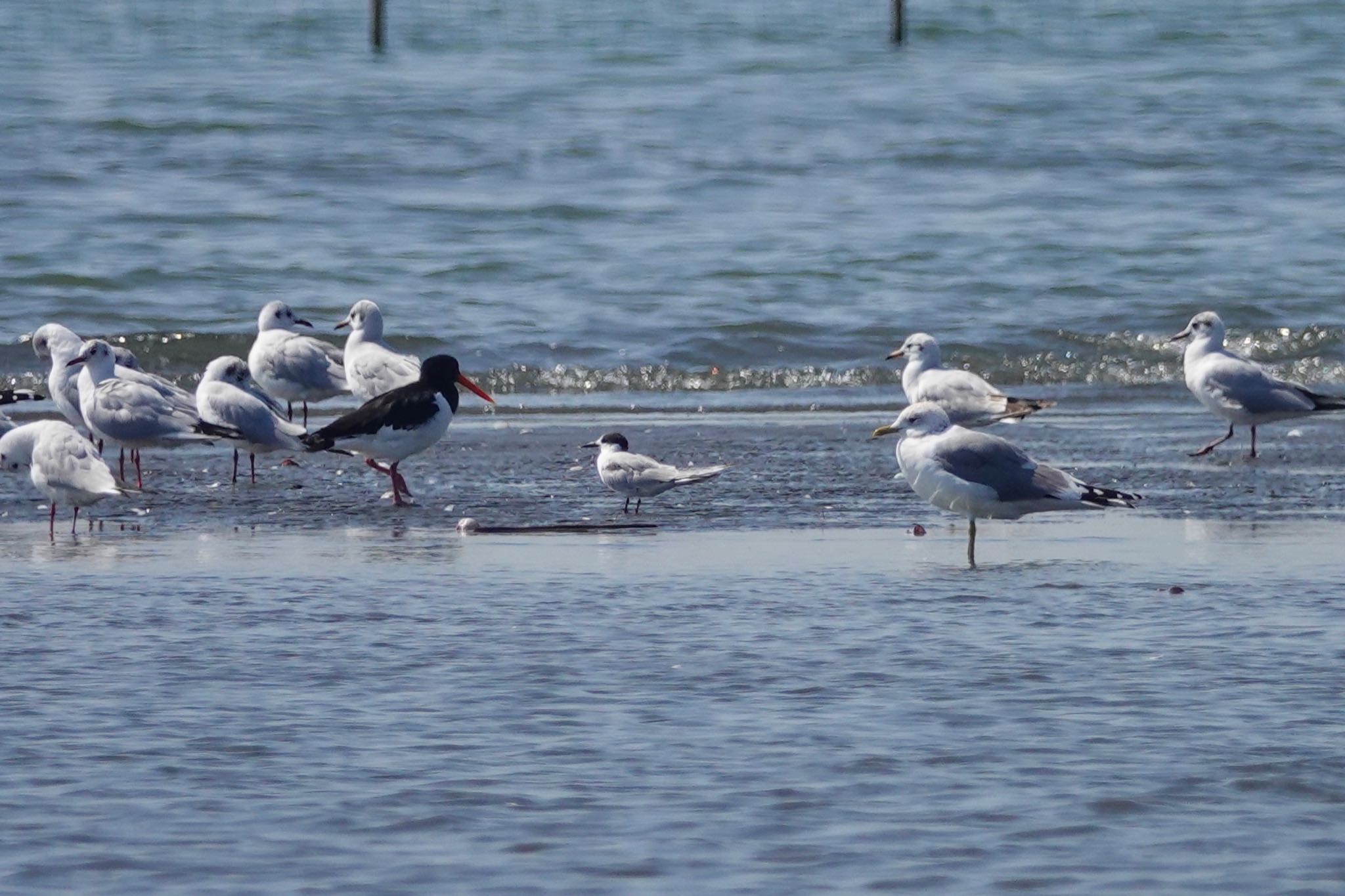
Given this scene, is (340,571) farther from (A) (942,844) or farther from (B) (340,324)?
(B) (340,324)

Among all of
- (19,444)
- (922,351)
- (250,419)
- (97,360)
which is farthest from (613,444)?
(922,351)

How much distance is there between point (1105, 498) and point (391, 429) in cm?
327

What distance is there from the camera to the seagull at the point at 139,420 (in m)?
10.4

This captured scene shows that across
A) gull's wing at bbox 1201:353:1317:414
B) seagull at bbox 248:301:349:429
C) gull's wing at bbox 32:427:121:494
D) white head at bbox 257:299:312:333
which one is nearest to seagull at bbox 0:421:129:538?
gull's wing at bbox 32:427:121:494

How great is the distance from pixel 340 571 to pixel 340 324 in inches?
239

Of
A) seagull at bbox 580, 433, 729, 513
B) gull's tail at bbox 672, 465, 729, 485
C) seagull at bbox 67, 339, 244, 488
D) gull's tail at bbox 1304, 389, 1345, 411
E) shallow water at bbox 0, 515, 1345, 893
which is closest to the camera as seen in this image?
shallow water at bbox 0, 515, 1345, 893

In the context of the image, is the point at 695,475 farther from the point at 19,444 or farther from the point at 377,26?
the point at 377,26

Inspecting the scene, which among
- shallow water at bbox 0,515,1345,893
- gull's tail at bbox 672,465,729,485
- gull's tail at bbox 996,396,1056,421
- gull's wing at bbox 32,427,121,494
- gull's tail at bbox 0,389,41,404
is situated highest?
gull's tail at bbox 0,389,41,404

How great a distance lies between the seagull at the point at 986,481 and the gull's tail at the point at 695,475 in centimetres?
121

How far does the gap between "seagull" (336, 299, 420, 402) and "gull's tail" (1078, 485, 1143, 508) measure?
186 inches

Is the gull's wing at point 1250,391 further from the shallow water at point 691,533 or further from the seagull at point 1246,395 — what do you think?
the shallow water at point 691,533

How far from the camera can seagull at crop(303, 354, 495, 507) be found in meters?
10.2

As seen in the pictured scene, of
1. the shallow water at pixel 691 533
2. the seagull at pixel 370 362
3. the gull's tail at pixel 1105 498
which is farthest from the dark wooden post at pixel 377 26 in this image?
the gull's tail at pixel 1105 498

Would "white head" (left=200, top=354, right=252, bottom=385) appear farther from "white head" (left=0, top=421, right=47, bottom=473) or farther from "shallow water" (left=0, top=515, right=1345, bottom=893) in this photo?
"shallow water" (left=0, top=515, right=1345, bottom=893)
